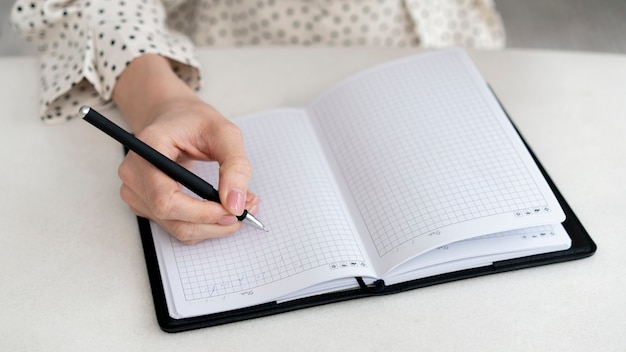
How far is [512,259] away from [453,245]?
2.8 inches

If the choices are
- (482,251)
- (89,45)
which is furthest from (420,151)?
(89,45)

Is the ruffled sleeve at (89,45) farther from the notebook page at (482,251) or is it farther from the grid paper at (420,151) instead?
the notebook page at (482,251)

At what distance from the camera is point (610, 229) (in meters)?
0.83

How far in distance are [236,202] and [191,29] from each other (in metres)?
0.64

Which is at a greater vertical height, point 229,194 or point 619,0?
point 229,194

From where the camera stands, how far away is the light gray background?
2016mm

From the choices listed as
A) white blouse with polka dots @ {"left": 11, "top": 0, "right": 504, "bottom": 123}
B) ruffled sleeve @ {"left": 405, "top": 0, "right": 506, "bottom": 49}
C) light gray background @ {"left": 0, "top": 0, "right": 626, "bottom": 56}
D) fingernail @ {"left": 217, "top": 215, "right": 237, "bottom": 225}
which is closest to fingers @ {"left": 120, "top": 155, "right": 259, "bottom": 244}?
fingernail @ {"left": 217, "top": 215, "right": 237, "bottom": 225}

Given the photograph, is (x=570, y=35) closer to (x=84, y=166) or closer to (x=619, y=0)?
(x=619, y=0)

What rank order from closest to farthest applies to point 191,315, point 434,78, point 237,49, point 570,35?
point 191,315
point 434,78
point 237,49
point 570,35

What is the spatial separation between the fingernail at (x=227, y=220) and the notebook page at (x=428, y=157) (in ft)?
0.51

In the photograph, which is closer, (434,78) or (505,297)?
(505,297)

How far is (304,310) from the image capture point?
28.9 inches

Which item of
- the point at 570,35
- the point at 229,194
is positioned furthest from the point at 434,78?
the point at 570,35

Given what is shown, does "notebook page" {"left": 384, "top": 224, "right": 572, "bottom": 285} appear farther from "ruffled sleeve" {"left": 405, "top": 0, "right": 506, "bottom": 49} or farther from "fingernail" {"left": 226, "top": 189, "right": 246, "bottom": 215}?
"ruffled sleeve" {"left": 405, "top": 0, "right": 506, "bottom": 49}
